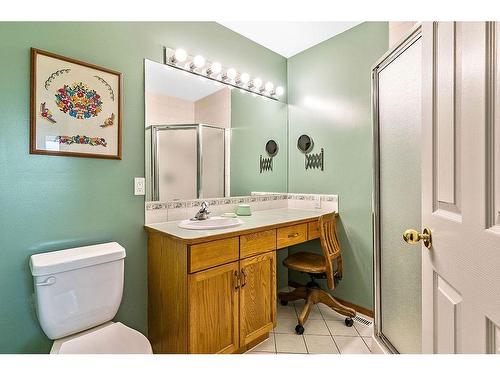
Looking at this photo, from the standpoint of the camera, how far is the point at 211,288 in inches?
53.7

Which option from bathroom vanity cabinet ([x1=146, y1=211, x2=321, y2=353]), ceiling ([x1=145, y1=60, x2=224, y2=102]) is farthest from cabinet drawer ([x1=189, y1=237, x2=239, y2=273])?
ceiling ([x1=145, y1=60, x2=224, y2=102])

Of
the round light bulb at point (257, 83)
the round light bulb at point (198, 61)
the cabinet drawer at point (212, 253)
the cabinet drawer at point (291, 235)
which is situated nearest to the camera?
the cabinet drawer at point (212, 253)

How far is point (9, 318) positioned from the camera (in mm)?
1188

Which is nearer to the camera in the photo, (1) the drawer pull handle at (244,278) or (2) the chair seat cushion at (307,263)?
(1) the drawer pull handle at (244,278)

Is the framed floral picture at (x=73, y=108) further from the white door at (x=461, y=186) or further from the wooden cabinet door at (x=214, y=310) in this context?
the white door at (x=461, y=186)

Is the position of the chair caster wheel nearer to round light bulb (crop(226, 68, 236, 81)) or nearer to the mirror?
the mirror

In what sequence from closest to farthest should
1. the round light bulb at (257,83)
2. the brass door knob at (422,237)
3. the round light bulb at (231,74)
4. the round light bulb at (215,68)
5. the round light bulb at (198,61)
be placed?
the brass door knob at (422,237) < the round light bulb at (198,61) < the round light bulb at (215,68) < the round light bulb at (231,74) < the round light bulb at (257,83)

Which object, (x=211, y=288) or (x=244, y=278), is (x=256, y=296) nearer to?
(x=244, y=278)

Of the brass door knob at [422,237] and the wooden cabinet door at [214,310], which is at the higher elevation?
the brass door knob at [422,237]

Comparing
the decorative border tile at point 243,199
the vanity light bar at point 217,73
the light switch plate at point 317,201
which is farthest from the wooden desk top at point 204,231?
the vanity light bar at point 217,73

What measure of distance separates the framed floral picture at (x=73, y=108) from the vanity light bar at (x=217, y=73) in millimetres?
447

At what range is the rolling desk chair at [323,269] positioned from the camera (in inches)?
71.5

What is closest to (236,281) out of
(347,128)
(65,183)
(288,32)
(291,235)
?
(291,235)
